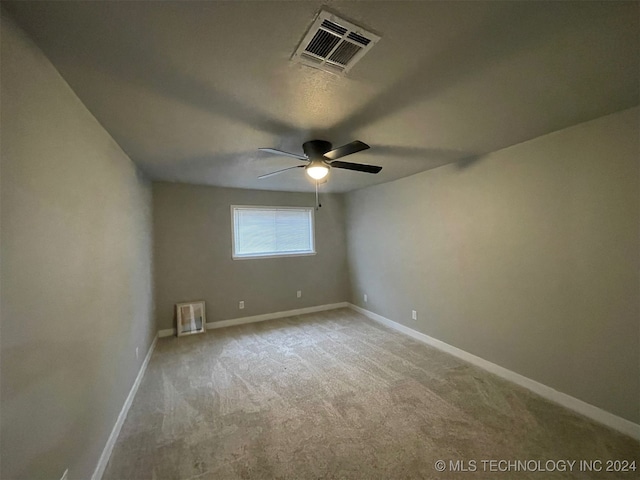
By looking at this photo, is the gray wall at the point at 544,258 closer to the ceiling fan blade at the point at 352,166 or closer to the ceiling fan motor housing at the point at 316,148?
the ceiling fan blade at the point at 352,166

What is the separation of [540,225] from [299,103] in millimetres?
2373

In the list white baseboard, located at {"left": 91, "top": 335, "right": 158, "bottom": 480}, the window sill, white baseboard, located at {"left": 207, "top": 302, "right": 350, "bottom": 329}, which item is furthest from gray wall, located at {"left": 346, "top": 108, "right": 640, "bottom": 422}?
white baseboard, located at {"left": 91, "top": 335, "right": 158, "bottom": 480}

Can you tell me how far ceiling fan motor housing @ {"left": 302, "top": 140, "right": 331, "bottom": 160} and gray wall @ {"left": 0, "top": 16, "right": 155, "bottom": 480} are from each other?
5.00ft

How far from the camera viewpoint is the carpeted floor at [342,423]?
5.53 ft

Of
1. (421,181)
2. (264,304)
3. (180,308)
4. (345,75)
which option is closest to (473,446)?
(345,75)

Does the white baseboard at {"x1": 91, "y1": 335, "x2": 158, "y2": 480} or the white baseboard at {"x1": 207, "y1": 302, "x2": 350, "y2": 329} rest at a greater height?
the white baseboard at {"x1": 207, "y1": 302, "x2": 350, "y2": 329}

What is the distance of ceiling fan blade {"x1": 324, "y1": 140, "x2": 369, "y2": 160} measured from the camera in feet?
6.16

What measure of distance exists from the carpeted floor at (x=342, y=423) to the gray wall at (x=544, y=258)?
39 centimetres

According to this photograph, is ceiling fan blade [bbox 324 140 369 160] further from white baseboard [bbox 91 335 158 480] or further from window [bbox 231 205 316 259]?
window [bbox 231 205 316 259]

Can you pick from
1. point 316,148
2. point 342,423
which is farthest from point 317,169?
point 342,423

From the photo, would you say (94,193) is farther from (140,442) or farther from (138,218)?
(140,442)

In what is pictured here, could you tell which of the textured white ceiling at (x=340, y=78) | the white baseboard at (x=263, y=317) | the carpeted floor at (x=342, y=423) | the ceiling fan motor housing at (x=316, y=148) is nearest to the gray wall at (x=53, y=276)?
the textured white ceiling at (x=340, y=78)

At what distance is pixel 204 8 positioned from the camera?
0.96 m

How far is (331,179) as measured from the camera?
3949mm
